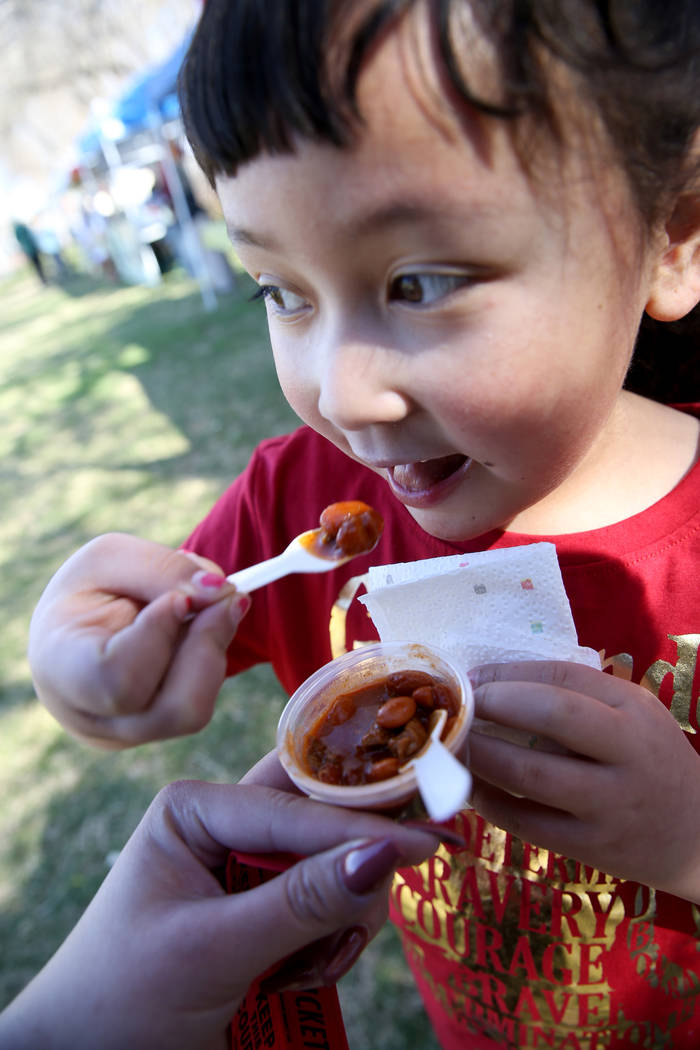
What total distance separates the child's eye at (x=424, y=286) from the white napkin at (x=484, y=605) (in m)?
0.43

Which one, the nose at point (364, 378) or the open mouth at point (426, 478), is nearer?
the nose at point (364, 378)

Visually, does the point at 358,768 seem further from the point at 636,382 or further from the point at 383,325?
the point at 636,382

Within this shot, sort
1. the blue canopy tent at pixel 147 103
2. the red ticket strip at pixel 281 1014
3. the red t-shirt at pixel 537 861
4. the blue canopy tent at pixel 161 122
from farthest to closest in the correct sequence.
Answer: the blue canopy tent at pixel 161 122
the blue canopy tent at pixel 147 103
the red t-shirt at pixel 537 861
the red ticket strip at pixel 281 1014

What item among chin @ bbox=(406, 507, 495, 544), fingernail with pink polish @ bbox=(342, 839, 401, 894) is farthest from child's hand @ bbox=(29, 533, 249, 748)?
chin @ bbox=(406, 507, 495, 544)

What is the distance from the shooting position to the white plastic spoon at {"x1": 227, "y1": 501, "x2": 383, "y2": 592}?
96 cm

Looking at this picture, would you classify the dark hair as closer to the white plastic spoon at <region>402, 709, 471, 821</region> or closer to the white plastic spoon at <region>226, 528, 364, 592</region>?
the white plastic spoon at <region>226, 528, 364, 592</region>

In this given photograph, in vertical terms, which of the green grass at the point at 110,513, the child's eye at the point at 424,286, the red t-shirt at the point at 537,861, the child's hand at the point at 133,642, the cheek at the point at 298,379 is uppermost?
the child's eye at the point at 424,286

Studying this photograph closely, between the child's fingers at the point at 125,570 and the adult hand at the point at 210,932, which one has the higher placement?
the child's fingers at the point at 125,570

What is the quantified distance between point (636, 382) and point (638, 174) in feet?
2.22

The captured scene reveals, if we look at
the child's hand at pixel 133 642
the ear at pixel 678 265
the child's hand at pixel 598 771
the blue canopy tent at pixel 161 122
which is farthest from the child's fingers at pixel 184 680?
the blue canopy tent at pixel 161 122

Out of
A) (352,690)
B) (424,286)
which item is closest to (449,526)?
(352,690)

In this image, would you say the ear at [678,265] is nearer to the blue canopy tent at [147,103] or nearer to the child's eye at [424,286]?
the child's eye at [424,286]

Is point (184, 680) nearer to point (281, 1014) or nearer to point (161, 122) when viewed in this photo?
point (281, 1014)

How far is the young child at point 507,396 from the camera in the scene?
0.75 metres
